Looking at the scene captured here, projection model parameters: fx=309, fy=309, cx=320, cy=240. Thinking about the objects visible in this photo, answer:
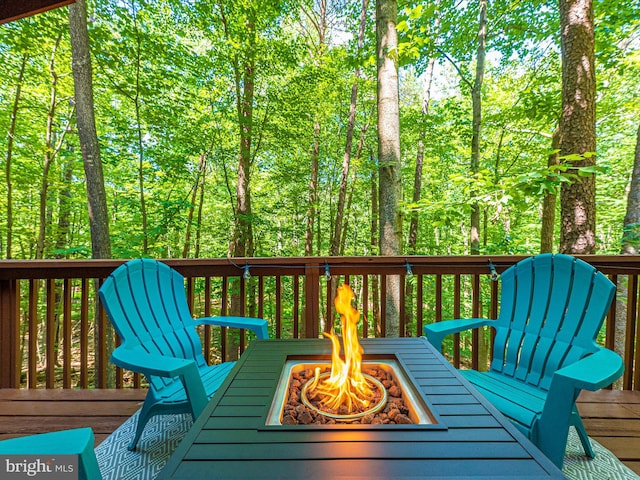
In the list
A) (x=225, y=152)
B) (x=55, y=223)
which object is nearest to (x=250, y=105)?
(x=225, y=152)

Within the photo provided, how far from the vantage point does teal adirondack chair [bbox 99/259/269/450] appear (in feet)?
4.41

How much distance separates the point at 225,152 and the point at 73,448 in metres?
6.62

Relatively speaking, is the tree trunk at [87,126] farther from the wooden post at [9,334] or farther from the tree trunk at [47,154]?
the tree trunk at [47,154]

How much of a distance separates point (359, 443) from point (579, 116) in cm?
338

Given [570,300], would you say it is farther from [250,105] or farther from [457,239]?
[457,239]

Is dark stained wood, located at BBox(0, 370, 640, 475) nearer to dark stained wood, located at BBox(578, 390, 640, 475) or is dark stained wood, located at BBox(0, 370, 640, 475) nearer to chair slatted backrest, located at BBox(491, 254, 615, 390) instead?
dark stained wood, located at BBox(578, 390, 640, 475)

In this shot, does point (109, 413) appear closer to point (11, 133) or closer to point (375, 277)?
point (11, 133)

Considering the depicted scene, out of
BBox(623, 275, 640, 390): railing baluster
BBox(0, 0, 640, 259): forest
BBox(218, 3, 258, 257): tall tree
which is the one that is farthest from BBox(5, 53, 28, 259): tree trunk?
BBox(623, 275, 640, 390): railing baluster

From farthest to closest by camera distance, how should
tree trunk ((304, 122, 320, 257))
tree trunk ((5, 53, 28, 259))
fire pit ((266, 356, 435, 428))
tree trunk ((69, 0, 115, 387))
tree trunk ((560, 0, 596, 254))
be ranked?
tree trunk ((304, 122, 320, 257)) → tree trunk ((5, 53, 28, 259)) → tree trunk ((69, 0, 115, 387)) → tree trunk ((560, 0, 596, 254)) → fire pit ((266, 356, 435, 428))

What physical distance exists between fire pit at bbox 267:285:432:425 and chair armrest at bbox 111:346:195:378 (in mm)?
431

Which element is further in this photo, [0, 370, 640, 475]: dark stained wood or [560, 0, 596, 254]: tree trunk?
[560, 0, 596, 254]: tree trunk

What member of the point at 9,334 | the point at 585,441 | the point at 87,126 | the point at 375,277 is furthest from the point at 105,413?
the point at 375,277

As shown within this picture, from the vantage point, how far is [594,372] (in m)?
1.16

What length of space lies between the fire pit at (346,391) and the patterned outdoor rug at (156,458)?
94 cm
